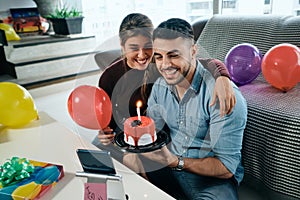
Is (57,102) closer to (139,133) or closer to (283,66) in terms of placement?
(283,66)

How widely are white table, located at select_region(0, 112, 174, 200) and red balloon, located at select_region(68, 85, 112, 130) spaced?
0.47 ft

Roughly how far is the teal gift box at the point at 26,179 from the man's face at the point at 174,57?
400mm

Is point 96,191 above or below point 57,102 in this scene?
above

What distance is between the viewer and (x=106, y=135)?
77 centimetres

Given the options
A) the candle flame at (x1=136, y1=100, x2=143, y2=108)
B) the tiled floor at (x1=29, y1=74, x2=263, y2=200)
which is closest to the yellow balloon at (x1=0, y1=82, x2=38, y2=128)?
the tiled floor at (x1=29, y1=74, x2=263, y2=200)

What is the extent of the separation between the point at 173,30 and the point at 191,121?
0.27 metres

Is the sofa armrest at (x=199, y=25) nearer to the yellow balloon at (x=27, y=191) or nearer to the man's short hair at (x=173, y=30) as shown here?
the man's short hair at (x=173, y=30)

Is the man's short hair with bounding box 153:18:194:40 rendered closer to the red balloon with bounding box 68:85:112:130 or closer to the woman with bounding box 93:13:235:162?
the woman with bounding box 93:13:235:162

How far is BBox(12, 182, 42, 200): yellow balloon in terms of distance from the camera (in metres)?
0.66

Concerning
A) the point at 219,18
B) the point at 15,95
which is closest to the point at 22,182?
the point at 15,95

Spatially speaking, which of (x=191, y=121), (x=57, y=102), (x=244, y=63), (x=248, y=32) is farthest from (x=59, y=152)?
(x=57, y=102)

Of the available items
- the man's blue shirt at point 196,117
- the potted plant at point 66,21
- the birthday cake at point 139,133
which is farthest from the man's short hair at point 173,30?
the potted plant at point 66,21

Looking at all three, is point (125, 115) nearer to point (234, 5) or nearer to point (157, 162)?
point (157, 162)

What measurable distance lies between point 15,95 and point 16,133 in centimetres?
15
